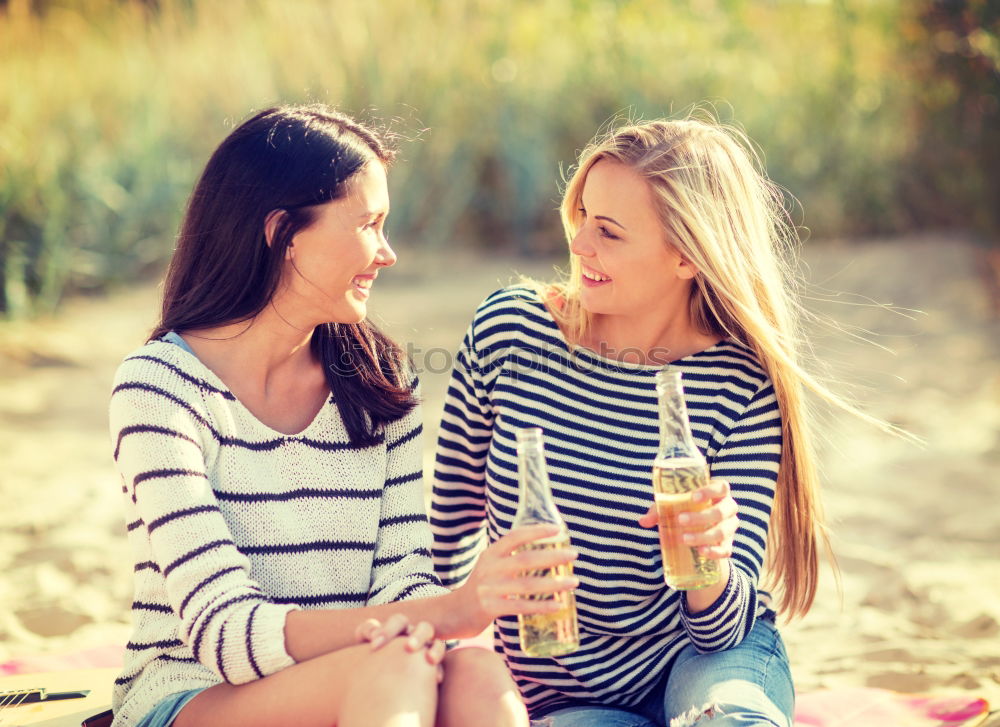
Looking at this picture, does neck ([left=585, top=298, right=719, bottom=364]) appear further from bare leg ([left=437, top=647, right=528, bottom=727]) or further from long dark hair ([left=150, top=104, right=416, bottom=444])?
bare leg ([left=437, top=647, right=528, bottom=727])

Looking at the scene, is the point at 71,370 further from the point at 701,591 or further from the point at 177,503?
the point at 701,591

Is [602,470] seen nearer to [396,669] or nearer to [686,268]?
[686,268]

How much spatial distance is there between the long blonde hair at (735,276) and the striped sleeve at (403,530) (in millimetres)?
551

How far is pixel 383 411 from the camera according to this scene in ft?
8.55

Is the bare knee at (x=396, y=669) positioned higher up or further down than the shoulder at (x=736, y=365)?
further down

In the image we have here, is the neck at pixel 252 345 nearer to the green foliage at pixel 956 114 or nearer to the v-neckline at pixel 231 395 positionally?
the v-neckline at pixel 231 395

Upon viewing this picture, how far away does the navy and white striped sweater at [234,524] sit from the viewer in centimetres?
221

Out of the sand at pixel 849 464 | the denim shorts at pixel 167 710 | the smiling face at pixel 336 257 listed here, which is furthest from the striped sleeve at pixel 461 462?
the sand at pixel 849 464

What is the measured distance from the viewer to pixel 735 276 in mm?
2807

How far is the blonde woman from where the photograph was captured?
8.68ft

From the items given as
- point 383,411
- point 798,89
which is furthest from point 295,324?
point 798,89

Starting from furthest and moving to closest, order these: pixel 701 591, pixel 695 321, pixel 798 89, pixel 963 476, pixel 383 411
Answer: pixel 798 89 < pixel 963 476 < pixel 695 321 < pixel 383 411 < pixel 701 591

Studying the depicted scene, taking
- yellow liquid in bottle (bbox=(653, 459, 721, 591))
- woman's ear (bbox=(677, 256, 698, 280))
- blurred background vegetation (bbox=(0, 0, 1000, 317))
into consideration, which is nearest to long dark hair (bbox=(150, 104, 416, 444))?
yellow liquid in bottle (bbox=(653, 459, 721, 591))

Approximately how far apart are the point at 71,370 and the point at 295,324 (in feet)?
14.6
